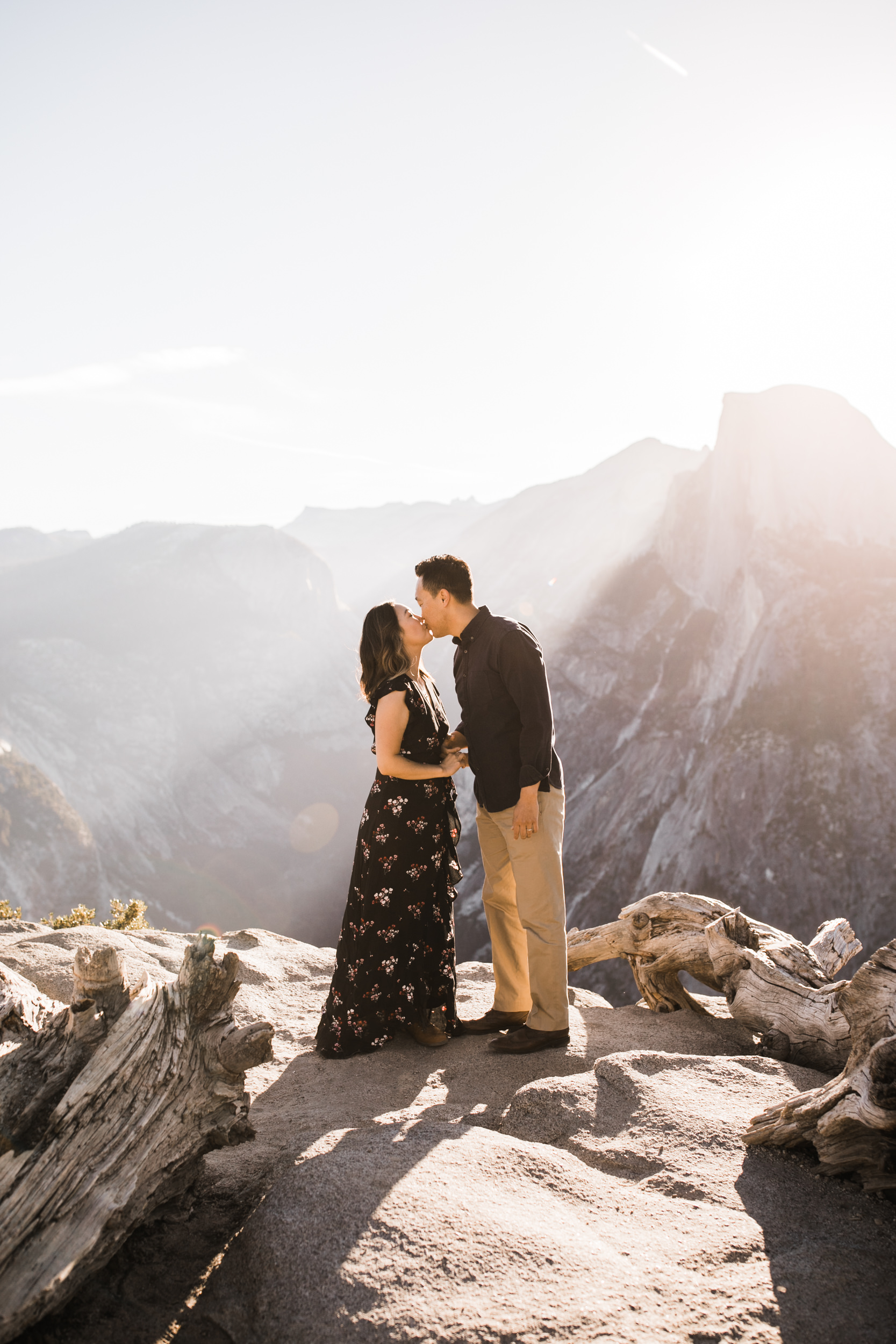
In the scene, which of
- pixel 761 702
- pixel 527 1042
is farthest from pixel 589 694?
pixel 527 1042

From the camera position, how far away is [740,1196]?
2584 mm

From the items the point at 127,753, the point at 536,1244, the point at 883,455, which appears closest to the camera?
the point at 536,1244

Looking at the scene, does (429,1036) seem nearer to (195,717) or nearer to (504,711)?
(504,711)

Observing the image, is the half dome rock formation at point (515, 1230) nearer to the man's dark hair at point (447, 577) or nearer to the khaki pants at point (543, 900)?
the khaki pants at point (543, 900)

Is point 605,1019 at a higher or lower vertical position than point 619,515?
lower

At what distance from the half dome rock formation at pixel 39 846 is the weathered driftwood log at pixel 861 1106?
3658 centimetres

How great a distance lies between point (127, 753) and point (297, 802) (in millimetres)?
12528

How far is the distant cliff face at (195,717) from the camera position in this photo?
41500mm

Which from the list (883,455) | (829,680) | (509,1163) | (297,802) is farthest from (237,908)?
(509,1163)

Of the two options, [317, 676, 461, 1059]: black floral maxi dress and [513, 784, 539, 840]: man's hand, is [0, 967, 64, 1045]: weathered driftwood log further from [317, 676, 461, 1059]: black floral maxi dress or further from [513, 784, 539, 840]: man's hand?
[513, 784, 539, 840]: man's hand

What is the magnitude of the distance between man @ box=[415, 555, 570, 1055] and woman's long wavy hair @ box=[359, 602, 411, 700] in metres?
0.28

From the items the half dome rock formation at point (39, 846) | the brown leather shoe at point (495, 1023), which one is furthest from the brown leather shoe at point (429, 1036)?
the half dome rock formation at point (39, 846)

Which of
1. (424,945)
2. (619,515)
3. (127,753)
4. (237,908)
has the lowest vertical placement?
(237,908)

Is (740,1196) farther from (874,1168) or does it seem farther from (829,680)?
(829,680)
